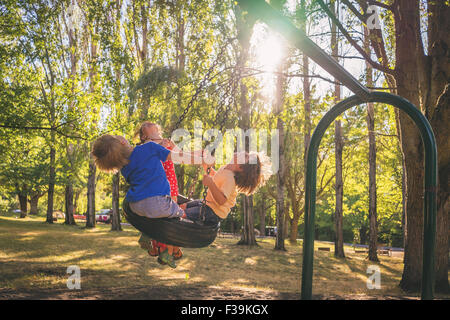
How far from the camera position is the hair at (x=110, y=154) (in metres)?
2.82

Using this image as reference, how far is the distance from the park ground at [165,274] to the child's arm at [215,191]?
4771mm

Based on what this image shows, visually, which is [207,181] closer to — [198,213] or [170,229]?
[198,213]

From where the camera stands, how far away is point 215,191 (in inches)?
124

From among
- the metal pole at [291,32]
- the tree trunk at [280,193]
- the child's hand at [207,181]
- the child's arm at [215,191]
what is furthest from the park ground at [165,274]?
the metal pole at [291,32]

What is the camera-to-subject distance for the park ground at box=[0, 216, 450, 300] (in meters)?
7.68

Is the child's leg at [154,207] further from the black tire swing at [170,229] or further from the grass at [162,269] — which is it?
the grass at [162,269]

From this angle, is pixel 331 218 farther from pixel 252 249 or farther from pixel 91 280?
pixel 91 280

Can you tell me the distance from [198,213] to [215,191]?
0.28m

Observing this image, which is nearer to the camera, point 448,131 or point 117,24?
point 448,131

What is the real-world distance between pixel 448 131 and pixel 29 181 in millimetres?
24319

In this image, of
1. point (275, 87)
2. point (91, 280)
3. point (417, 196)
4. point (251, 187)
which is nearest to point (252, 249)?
point (275, 87)

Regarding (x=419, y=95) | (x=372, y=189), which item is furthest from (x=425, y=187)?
(x=372, y=189)
